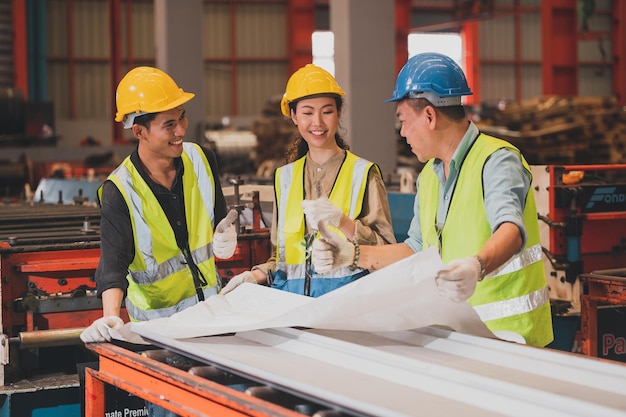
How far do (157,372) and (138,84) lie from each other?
1.40 metres

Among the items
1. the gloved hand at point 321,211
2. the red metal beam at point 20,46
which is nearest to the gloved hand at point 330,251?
the gloved hand at point 321,211

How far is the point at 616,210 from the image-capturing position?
579 cm

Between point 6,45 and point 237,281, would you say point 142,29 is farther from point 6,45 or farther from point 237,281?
point 237,281

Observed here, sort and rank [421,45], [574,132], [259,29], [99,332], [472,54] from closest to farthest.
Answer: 1. [99,332]
2. [574,132]
3. [259,29]
4. [472,54]
5. [421,45]

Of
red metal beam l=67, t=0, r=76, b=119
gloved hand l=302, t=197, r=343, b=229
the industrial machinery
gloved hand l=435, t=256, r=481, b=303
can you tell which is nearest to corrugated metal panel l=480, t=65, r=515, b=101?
red metal beam l=67, t=0, r=76, b=119

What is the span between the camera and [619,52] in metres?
22.2

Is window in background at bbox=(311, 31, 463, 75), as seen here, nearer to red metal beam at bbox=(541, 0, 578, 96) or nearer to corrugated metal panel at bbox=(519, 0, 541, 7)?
corrugated metal panel at bbox=(519, 0, 541, 7)

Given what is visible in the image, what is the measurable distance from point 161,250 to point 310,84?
912 mm

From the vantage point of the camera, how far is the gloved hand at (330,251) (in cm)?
337

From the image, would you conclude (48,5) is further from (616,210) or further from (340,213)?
(340,213)

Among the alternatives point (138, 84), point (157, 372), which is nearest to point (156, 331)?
point (157, 372)

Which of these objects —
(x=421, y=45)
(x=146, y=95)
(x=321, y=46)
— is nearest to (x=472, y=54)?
(x=421, y=45)

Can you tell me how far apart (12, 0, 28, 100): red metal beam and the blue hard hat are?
18496 millimetres

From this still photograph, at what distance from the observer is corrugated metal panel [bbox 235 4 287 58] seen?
24016 millimetres
